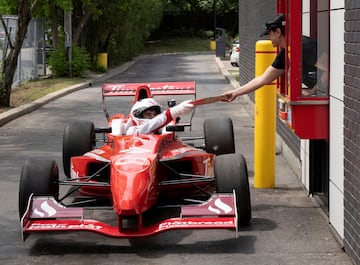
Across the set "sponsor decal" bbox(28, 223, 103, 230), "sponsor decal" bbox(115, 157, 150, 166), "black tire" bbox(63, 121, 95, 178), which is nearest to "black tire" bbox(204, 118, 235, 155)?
"black tire" bbox(63, 121, 95, 178)

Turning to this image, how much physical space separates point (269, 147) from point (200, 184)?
1590mm

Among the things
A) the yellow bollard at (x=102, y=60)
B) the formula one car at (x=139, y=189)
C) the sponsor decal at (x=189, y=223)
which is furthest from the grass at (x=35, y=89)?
the sponsor decal at (x=189, y=223)

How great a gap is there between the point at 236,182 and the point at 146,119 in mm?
A: 1760

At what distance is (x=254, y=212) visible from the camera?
8.82 metres

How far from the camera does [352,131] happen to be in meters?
6.68

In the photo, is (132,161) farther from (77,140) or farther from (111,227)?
(77,140)

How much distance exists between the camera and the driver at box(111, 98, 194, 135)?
8992 mm

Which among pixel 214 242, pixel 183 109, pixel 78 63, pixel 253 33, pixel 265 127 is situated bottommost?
pixel 214 242

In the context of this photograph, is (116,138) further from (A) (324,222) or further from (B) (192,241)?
(A) (324,222)

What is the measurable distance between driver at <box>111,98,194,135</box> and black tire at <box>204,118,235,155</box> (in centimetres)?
119

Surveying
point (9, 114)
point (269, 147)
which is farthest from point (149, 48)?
point (269, 147)

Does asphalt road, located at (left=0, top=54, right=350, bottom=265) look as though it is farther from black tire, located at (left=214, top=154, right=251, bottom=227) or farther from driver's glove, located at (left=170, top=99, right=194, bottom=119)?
driver's glove, located at (left=170, top=99, right=194, bottom=119)

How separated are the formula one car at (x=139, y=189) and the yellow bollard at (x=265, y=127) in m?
1.11

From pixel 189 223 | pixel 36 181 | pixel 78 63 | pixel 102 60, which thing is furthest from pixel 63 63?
pixel 189 223
